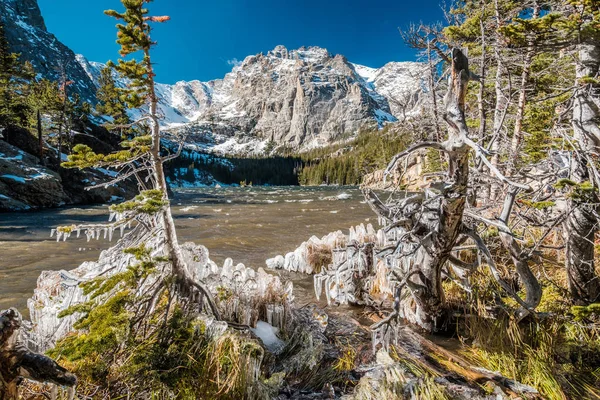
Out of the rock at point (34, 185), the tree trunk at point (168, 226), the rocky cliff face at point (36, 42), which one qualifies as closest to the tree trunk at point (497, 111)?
the tree trunk at point (168, 226)

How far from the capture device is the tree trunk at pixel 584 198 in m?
4.04

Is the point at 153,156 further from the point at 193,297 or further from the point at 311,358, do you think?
the point at 311,358

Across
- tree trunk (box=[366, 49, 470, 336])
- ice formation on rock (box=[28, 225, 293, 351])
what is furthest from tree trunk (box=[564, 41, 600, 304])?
ice formation on rock (box=[28, 225, 293, 351])

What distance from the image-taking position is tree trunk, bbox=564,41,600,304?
4039 mm

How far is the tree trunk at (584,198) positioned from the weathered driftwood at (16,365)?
19.3 ft

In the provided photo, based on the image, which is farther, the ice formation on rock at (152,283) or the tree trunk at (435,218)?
the ice formation on rock at (152,283)

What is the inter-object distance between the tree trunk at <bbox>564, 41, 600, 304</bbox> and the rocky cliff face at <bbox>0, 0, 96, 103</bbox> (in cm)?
17763

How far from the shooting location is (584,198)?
398 cm

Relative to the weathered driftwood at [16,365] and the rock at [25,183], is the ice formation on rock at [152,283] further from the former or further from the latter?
the rock at [25,183]

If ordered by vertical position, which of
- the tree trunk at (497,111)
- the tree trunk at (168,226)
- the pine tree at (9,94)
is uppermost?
the pine tree at (9,94)

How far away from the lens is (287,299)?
4.81 metres

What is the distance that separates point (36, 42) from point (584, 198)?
219423 mm

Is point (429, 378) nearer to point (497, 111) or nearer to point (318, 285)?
point (318, 285)

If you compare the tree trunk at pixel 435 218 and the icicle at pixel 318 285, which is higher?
the tree trunk at pixel 435 218
